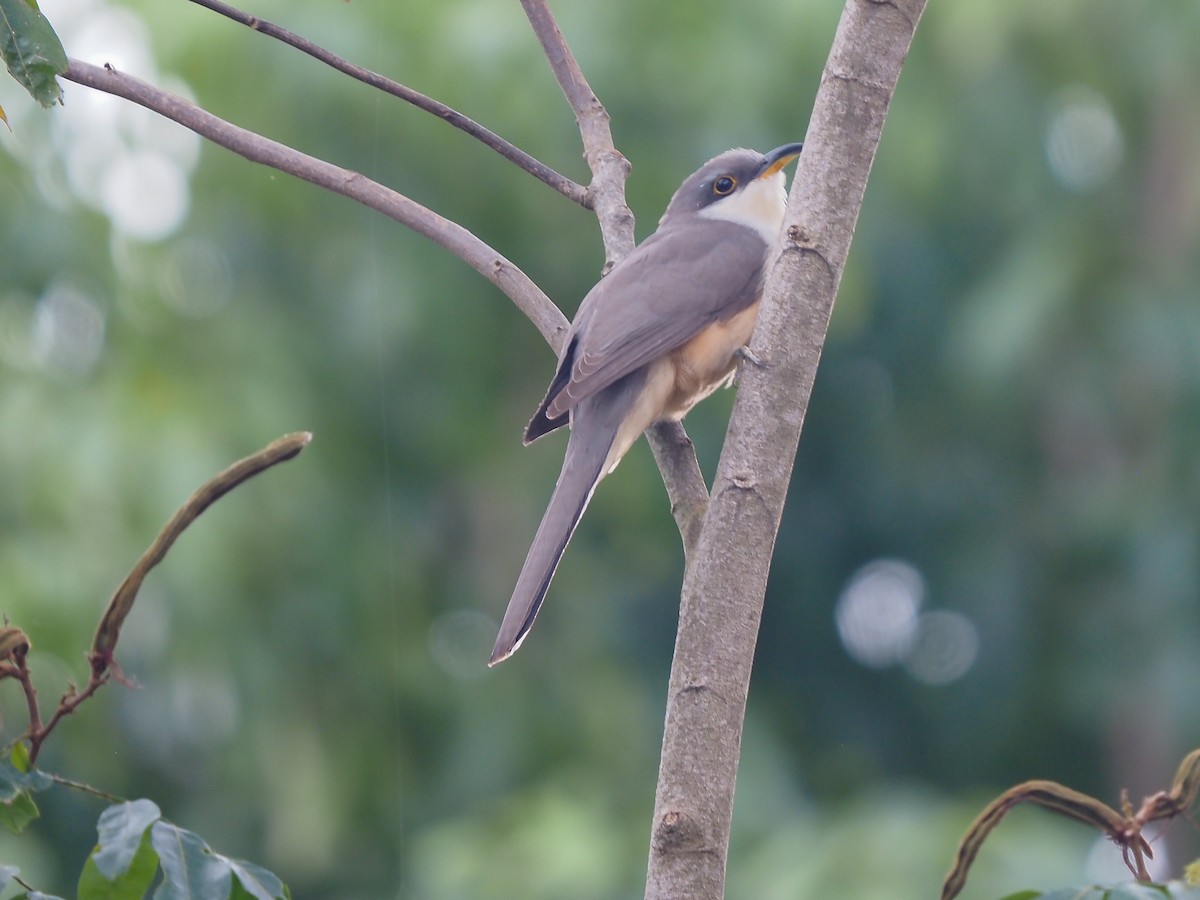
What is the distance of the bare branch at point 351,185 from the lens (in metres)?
2.39

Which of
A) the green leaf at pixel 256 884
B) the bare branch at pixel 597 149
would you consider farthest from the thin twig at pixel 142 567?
the bare branch at pixel 597 149

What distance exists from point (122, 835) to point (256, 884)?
0.17 m

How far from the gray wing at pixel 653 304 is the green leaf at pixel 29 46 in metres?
1.31

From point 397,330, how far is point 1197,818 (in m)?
5.22

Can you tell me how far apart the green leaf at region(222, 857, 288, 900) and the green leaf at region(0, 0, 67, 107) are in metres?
1.02

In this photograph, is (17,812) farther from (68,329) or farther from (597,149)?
(68,329)

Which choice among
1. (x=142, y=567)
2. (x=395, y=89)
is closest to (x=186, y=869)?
(x=142, y=567)

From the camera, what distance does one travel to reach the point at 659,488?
6852 millimetres

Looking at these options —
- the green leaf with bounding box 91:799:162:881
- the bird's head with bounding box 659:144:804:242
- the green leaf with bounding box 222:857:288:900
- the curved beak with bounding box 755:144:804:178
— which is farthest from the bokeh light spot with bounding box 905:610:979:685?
the green leaf with bounding box 91:799:162:881

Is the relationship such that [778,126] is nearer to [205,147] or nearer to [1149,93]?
[1149,93]

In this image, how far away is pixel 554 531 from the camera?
259cm

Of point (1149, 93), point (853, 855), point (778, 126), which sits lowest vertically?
point (853, 855)

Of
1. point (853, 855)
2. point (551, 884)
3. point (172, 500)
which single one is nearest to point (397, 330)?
point (172, 500)

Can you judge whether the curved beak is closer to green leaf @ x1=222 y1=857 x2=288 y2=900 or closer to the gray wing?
the gray wing
